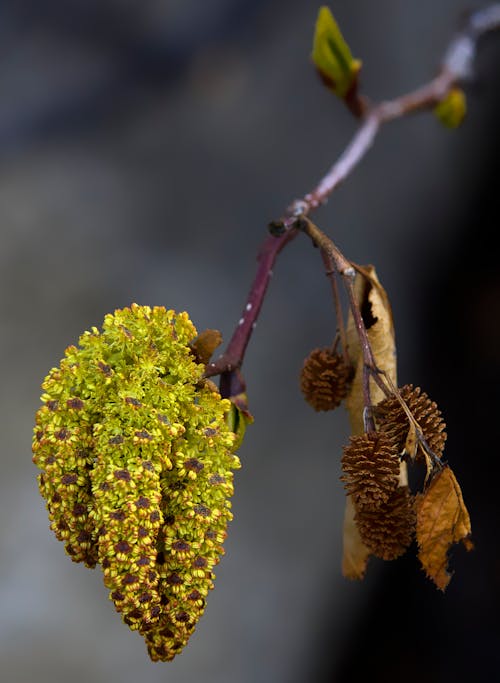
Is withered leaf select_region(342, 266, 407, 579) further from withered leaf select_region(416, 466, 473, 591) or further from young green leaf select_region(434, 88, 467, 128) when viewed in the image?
young green leaf select_region(434, 88, 467, 128)

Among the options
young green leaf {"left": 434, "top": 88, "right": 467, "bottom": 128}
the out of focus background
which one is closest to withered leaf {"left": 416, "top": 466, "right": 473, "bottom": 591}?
young green leaf {"left": 434, "top": 88, "right": 467, "bottom": 128}

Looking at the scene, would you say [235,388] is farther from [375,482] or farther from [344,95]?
[344,95]

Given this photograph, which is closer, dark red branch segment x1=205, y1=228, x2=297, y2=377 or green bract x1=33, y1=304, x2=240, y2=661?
green bract x1=33, y1=304, x2=240, y2=661

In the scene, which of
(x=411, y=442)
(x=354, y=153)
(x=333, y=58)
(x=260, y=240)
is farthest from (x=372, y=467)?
(x=260, y=240)

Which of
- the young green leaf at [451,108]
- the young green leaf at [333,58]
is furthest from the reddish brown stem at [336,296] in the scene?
the young green leaf at [451,108]

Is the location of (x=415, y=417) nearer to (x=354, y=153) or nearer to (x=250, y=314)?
(x=250, y=314)

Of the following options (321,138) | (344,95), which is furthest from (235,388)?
(321,138)

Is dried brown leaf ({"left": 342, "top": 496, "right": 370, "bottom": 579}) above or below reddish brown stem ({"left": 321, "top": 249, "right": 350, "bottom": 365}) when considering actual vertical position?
below
